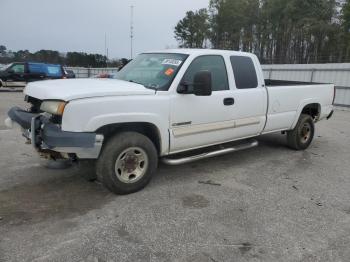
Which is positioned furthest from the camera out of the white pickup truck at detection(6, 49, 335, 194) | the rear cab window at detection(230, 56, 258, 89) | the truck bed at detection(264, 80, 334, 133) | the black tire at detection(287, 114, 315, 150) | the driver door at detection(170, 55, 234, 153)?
the black tire at detection(287, 114, 315, 150)

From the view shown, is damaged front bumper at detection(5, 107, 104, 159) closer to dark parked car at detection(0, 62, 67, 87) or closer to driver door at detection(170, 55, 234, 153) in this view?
driver door at detection(170, 55, 234, 153)

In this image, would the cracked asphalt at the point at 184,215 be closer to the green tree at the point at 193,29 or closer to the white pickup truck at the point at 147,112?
the white pickup truck at the point at 147,112

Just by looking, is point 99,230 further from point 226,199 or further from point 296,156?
point 296,156

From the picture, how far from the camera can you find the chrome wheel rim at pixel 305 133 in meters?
7.07

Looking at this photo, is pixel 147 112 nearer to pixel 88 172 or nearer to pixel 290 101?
pixel 88 172

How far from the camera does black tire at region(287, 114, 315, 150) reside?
271 inches

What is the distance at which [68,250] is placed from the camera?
10.1ft

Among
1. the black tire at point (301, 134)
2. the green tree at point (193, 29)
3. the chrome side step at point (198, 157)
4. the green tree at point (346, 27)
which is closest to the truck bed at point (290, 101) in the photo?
the black tire at point (301, 134)

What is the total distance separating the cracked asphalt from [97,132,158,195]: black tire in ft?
0.53

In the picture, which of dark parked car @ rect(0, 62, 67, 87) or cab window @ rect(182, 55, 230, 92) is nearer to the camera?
cab window @ rect(182, 55, 230, 92)

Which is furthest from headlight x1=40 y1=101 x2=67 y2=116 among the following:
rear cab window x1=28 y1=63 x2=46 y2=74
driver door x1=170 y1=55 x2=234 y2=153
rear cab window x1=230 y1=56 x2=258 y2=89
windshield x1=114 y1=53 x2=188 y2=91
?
rear cab window x1=28 y1=63 x2=46 y2=74

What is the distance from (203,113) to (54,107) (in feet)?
6.61

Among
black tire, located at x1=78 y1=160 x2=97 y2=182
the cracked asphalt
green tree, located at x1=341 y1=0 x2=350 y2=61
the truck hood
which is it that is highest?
green tree, located at x1=341 y1=0 x2=350 y2=61

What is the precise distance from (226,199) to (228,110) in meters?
1.47
